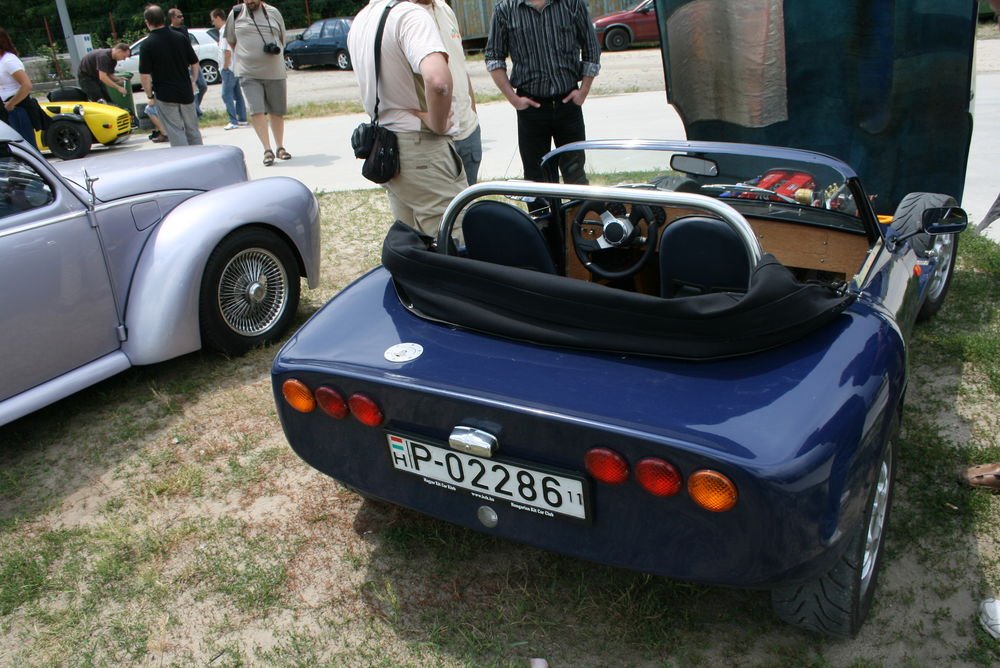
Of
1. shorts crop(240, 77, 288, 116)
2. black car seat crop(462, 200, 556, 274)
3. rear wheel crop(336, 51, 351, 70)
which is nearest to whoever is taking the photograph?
black car seat crop(462, 200, 556, 274)

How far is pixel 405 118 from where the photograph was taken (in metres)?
4.05

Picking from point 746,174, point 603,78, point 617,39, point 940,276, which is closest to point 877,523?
point 746,174

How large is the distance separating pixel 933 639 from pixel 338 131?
10.1m

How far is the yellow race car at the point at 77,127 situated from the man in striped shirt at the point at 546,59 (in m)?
8.09

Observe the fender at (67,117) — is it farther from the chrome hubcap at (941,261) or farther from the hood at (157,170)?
the chrome hubcap at (941,261)

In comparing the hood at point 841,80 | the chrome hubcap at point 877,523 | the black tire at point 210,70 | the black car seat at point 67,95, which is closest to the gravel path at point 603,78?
the black tire at point 210,70

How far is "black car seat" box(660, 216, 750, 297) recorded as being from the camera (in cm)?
233

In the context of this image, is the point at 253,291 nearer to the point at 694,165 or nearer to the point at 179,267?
the point at 179,267

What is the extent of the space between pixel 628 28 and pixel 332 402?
19.0 m

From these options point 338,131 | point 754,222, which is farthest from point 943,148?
point 338,131

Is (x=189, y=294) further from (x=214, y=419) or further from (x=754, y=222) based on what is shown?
(x=754, y=222)

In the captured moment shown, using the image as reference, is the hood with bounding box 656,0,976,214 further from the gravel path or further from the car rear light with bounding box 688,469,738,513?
the gravel path

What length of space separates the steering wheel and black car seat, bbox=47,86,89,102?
456 inches

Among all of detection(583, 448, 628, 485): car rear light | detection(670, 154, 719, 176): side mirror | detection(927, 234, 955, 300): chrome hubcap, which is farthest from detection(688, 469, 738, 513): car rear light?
detection(927, 234, 955, 300): chrome hubcap
